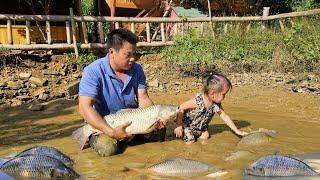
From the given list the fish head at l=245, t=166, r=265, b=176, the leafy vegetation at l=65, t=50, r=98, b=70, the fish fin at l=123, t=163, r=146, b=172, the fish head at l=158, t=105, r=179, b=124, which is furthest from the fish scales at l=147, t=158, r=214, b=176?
the leafy vegetation at l=65, t=50, r=98, b=70

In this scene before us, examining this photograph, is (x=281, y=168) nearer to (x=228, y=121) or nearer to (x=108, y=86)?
(x=228, y=121)

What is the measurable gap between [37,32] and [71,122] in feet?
27.2

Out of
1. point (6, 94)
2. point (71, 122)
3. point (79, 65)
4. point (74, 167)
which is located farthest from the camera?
point (79, 65)

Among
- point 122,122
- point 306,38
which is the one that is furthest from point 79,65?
point 122,122

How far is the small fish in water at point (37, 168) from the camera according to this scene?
5008 mm

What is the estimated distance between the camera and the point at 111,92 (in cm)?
619

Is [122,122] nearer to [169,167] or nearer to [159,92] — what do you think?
[169,167]

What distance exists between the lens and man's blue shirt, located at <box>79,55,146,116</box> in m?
5.98

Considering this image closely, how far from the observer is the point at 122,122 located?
19.3 ft

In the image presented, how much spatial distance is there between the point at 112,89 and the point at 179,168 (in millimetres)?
1461

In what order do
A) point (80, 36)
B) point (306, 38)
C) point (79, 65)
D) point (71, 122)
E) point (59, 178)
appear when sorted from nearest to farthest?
point (59, 178)
point (71, 122)
point (306, 38)
point (79, 65)
point (80, 36)

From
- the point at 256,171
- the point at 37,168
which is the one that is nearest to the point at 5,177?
the point at 37,168

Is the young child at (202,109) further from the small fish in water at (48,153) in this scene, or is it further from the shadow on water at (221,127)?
the small fish in water at (48,153)

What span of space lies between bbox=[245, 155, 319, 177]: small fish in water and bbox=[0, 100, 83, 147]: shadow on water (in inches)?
136
